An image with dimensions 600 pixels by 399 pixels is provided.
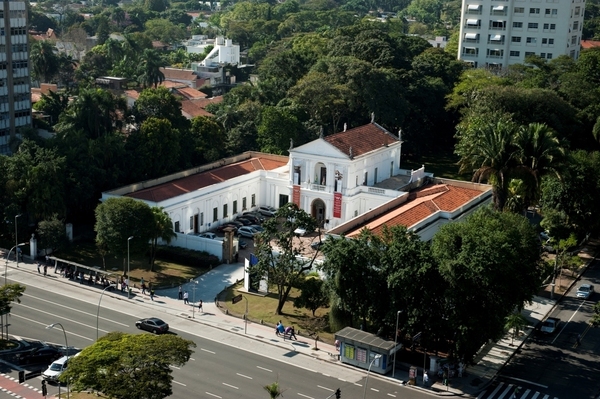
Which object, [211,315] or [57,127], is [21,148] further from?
[211,315]

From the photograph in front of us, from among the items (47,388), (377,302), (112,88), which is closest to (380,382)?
(377,302)

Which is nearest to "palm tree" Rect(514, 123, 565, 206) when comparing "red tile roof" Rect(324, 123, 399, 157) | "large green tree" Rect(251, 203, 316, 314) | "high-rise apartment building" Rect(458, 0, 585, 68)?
"large green tree" Rect(251, 203, 316, 314)

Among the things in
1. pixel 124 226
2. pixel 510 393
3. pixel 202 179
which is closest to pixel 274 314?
pixel 124 226

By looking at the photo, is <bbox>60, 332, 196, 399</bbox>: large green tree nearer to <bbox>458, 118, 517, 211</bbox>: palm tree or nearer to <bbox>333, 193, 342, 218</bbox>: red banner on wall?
<bbox>458, 118, 517, 211</bbox>: palm tree

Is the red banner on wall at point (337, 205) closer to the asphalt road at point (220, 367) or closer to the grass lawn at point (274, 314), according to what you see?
the grass lawn at point (274, 314)

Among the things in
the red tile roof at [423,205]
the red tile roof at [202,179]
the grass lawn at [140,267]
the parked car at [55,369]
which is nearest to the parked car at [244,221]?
the red tile roof at [202,179]

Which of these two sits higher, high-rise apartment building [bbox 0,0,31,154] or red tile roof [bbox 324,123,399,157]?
high-rise apartment building [bbox 0,0,31,154]

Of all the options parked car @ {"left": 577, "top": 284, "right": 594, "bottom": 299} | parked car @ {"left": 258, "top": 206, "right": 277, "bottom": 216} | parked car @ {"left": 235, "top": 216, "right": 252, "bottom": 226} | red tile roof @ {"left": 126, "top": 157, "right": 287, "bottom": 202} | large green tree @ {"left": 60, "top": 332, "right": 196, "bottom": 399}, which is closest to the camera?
large green tree @ {"left": 60, "top": 332, "right": 196, "bottom": 399}

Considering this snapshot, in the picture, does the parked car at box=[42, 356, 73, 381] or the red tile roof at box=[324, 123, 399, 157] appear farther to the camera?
the red tile roof at box=[324, 123, 399, 157]
